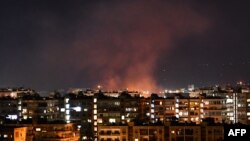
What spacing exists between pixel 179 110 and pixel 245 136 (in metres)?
34.0

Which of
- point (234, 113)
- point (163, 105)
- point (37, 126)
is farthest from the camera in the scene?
point (234, 113)

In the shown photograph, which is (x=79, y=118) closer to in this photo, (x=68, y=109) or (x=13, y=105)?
(x=68, y=109)

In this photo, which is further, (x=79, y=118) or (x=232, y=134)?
(x=79, y=118)

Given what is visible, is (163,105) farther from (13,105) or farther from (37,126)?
(37,126)

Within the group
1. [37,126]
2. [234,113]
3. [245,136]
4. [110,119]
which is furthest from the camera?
[234,113]

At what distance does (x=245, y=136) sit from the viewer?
588cm

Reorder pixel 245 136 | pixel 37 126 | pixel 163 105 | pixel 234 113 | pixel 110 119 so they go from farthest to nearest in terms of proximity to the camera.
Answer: pixel 234 113 < pixel 163 105 < pixel 110 119 < pixel 37 126 < pixel 245 136

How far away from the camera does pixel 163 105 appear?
130 feet

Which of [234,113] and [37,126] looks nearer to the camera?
[37,126]

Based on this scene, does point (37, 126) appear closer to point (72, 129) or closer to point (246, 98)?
point (72, 129)

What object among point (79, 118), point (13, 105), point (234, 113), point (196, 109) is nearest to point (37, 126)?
point (79, 118)

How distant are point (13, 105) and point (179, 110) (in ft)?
40.0

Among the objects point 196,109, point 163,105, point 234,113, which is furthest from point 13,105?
point 234,113

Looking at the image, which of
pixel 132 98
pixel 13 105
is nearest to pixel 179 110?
pixel 132 98
